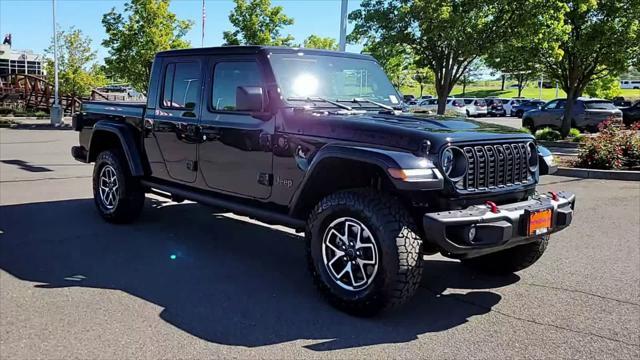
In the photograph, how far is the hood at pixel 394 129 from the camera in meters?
4.02

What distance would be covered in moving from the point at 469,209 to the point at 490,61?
591 inches

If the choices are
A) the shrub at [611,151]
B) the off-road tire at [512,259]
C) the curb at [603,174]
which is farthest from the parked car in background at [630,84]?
the off-road tire at [512,259]

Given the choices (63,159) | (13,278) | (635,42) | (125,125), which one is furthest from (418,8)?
(13,278)

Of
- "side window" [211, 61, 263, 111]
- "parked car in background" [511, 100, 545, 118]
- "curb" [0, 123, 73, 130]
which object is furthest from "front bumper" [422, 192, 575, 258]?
"parked car in background" [511, 100, 545, 118]

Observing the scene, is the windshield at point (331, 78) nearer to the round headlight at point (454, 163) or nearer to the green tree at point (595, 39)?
the round headlight at point (454, 163)

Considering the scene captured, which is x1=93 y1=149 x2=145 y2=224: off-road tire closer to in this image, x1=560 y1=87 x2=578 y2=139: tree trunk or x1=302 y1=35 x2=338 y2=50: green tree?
x1=560 y1=87 x2=578 y2=139: tree trunk

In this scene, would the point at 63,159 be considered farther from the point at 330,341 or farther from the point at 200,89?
the point at 330,341

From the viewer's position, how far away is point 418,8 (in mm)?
15133

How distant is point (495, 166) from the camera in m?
4.23

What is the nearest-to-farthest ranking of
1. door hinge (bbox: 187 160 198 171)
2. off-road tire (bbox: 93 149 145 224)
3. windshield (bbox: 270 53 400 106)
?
windshield (bbox: 270 53 400 106)
door hinge (bbox: 187 160 198 171)
off-road tire (bbox: 93 149 145 224)

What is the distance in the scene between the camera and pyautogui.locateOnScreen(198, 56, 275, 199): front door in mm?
4926

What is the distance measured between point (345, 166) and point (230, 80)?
1604mm

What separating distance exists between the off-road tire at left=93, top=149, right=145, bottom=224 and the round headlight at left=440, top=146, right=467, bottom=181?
3915mm

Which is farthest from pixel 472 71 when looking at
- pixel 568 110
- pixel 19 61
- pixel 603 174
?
pixel 19 61
